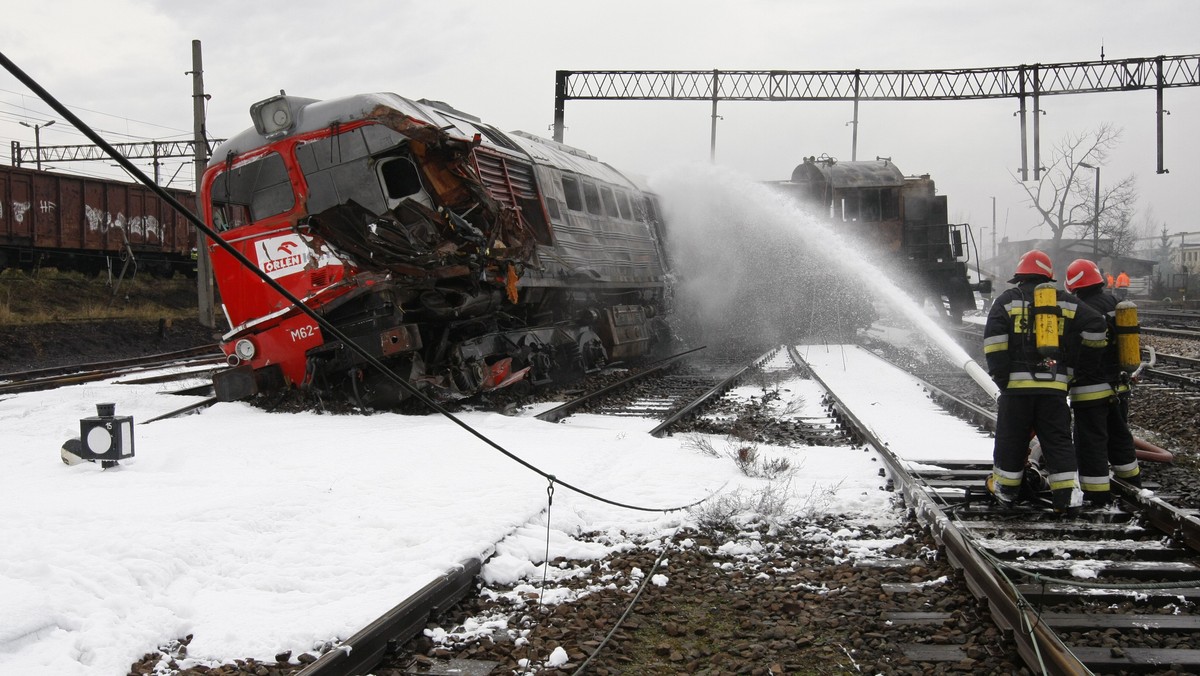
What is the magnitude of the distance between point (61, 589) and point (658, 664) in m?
2.44

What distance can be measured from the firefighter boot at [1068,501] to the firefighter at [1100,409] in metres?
0.31

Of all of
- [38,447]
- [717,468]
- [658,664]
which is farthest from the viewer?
[38,447]

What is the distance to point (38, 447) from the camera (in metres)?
7.53

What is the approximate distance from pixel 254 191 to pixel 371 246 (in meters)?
1.67

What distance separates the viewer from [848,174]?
21.6 meters

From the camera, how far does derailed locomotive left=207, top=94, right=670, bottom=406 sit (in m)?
8.73

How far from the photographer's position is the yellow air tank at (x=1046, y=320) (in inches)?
211

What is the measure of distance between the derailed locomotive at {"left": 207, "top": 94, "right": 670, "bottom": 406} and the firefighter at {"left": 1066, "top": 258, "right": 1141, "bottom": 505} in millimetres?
5489

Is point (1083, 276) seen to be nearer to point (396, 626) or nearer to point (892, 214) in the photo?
point (396, 626)

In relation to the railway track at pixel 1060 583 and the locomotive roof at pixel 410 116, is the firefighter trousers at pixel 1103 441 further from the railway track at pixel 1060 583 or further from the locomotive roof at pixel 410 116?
the locomotive roof at pixel 410 116

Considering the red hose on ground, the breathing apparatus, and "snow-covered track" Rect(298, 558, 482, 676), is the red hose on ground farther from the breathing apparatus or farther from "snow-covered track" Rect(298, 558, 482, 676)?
"snow-covered track" Rect(298, 558, 482, 676)

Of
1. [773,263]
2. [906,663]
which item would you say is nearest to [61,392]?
[906,663]

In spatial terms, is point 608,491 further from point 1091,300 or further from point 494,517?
point 1091,300

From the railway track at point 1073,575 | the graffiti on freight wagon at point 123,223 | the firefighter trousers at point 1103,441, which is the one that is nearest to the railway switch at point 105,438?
the railway track at point 1073,575
